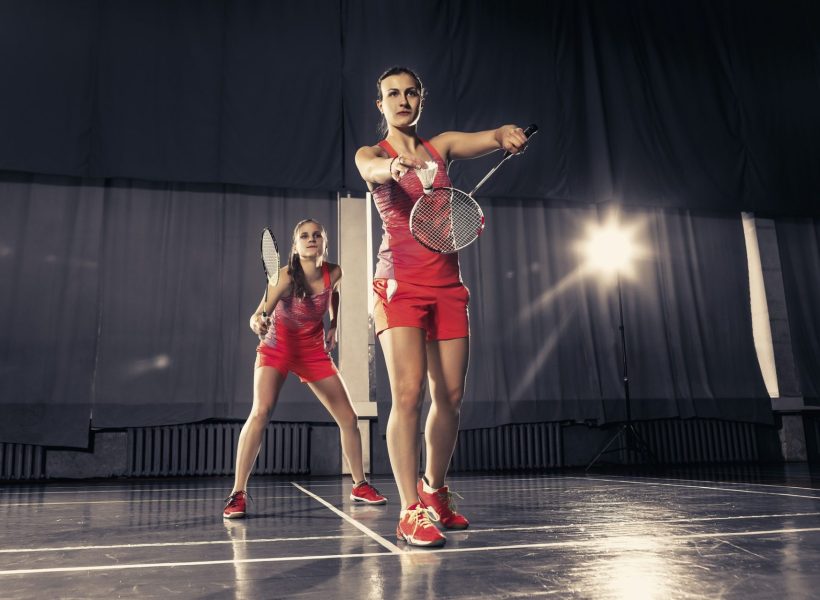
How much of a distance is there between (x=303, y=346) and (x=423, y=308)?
1.14 meters

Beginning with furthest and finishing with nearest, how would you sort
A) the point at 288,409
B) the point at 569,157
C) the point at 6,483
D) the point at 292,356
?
the point at 569,157, the point at 288,409, the point at 6,483, the point at 292,356

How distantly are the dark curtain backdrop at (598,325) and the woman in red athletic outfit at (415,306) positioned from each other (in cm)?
407

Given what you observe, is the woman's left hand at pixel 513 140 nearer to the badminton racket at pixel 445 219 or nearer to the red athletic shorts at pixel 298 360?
the badminton racket at pixel 445 219

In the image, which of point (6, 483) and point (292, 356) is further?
point (6, 483)

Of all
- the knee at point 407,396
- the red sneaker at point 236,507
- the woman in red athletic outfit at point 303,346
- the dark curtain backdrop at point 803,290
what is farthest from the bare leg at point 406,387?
the dark curtain backdrop at point 803,290

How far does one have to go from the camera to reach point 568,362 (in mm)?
6410

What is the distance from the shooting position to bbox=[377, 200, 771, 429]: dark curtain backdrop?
6281 millimetres

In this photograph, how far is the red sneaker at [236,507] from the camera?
2.54 m

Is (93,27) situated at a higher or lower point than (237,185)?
higher

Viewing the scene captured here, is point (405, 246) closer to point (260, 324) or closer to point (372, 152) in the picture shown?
point (372, 152)

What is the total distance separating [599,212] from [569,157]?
0.66 m

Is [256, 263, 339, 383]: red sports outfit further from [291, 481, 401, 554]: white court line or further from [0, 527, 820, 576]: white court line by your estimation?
[0, 527, 820, 576]: white court line

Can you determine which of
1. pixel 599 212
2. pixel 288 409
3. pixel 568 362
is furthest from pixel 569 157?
pixel 288 409

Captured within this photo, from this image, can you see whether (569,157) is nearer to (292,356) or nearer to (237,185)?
(237,185)
